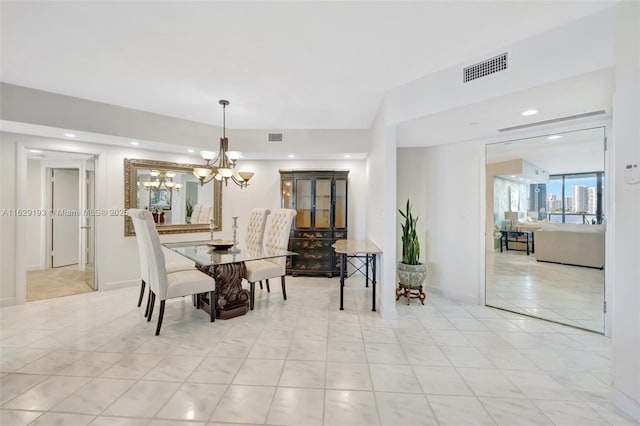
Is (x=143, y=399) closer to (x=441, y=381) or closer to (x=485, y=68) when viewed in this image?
(x=441, y=381)

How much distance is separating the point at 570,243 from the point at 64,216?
859 cm

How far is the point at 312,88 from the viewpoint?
9.53ft

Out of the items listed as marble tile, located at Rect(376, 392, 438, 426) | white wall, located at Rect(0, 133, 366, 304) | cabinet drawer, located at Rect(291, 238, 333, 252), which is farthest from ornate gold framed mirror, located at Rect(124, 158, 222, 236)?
marble tile, located at Rect(376, 392, 438, 426)

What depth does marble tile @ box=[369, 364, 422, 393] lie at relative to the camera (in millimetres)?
1852

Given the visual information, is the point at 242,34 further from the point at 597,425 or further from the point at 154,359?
the point at 597,425

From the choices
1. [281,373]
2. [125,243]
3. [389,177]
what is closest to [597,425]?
[281,373]

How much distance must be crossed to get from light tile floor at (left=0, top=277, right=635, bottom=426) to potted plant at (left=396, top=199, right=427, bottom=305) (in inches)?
13.5

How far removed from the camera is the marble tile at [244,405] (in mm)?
1580

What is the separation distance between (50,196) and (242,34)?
5668 mm

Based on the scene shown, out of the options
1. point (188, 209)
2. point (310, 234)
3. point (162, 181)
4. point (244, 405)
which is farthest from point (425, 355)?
point (162, 181)

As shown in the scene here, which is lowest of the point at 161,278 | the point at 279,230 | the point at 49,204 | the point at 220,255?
the point at 161,278

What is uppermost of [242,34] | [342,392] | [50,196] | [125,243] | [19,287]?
Result: [242,34]

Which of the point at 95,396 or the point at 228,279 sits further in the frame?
the point at 228,279

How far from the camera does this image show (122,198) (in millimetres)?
4074
